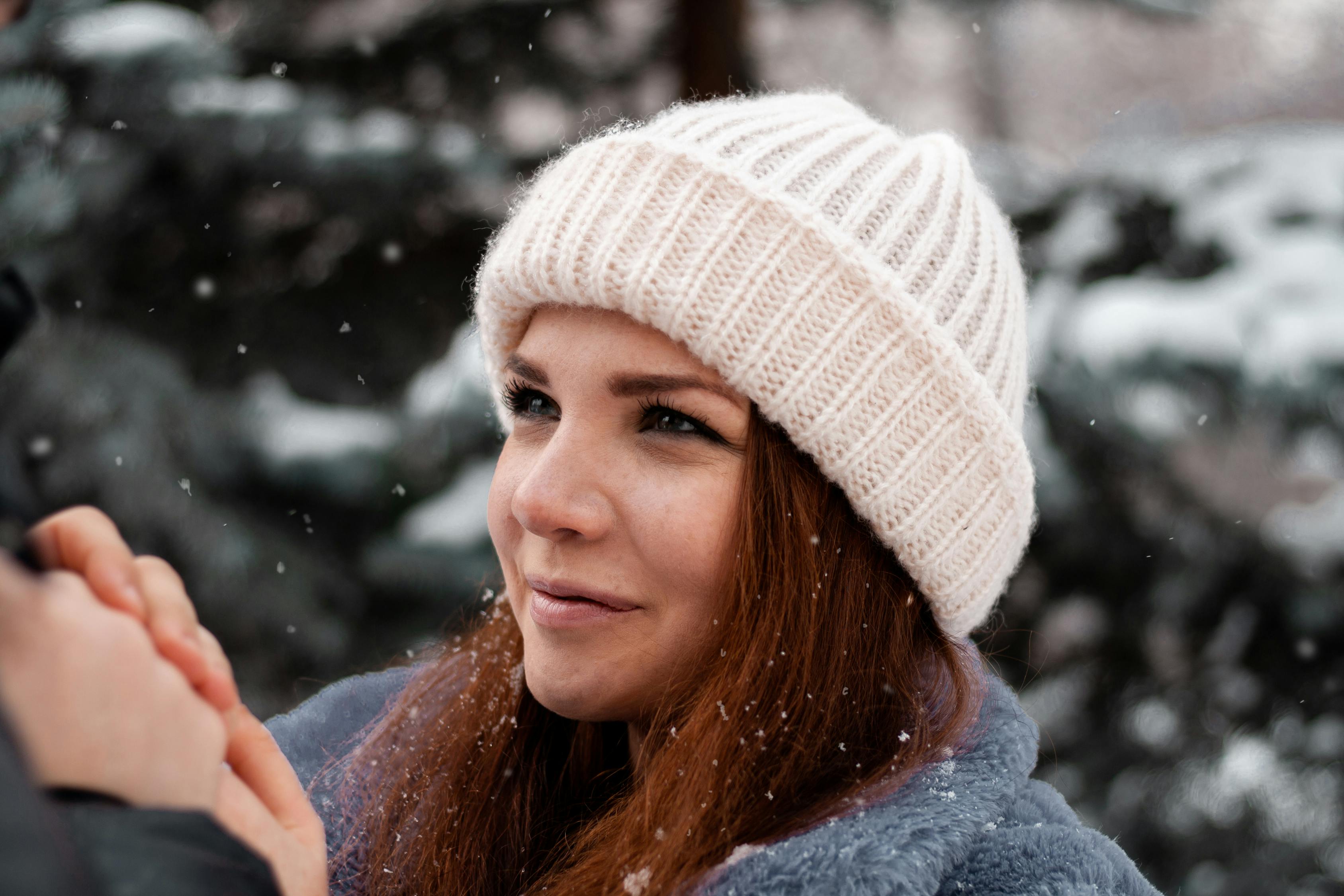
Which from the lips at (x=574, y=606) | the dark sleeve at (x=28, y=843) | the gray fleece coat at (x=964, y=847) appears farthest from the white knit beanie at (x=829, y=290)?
the dark sleeve at (x=28, y=843)

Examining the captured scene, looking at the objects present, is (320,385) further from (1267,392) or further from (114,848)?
(1267,392)

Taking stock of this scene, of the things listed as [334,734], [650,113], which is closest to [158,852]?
[334,734]

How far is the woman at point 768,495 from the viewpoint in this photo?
141 cm

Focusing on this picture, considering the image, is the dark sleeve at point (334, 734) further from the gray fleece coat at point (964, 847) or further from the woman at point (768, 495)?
the gray fleece coat at point (964, 847)

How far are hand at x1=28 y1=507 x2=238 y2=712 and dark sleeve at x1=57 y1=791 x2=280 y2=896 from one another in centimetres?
11

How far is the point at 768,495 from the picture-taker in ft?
4.80

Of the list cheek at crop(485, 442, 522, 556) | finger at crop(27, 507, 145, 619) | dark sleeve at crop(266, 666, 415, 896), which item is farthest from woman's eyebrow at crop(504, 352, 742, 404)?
dark sleeve at crop(266, 666, 415, 896)

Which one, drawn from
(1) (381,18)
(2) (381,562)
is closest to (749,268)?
(2) (381,562)

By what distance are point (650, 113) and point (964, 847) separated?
2441 millimetres

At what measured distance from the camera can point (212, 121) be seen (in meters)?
2.57

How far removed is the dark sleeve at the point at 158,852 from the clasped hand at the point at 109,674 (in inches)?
0.8

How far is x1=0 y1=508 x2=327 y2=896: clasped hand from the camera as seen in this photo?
49 centimetres

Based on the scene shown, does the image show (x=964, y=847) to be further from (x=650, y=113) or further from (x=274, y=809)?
(x=650, y=113)

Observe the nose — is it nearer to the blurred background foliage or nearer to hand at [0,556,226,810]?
hand at [0,556,226,810]
